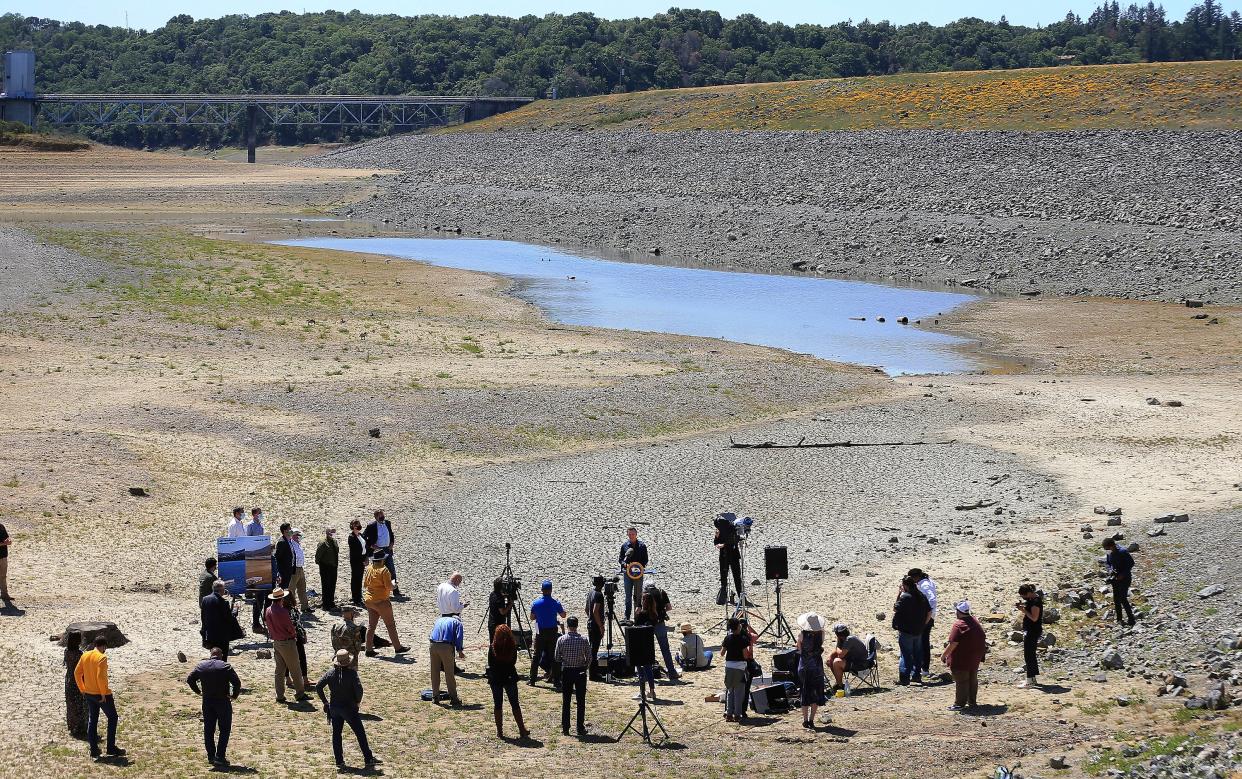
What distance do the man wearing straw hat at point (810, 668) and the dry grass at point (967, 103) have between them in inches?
2559

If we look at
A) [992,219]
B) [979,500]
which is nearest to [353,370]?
[979,500]

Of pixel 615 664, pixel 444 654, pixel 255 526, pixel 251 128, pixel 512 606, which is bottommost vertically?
pixel 615 664

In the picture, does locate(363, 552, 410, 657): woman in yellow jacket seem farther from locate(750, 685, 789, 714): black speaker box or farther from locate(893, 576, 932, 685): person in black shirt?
locate(893, 576, 932, 685): person in black shirt

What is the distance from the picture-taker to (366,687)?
720 inches

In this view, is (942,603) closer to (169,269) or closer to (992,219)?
(169,269)

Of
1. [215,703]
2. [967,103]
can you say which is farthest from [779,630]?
[967,103]

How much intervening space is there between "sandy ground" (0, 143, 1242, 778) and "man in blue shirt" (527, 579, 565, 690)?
0.35 meters

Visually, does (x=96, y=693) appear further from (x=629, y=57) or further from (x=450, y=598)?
(x=629, y=57)

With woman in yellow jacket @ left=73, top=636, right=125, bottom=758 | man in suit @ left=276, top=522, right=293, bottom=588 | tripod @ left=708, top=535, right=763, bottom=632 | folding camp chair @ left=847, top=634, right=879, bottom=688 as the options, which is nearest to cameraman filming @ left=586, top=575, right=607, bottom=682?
tripod @ left=708, top=535, right=763, bottom=632

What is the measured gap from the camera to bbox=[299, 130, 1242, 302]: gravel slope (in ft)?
193

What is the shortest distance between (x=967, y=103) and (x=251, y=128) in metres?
81.7

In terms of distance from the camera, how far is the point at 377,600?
19.5 m

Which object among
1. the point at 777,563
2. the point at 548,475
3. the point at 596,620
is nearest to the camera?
the point at 596,620

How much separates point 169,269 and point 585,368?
24458mm
